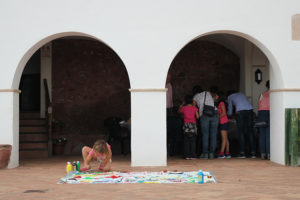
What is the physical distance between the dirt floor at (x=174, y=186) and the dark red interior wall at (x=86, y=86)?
153 inches

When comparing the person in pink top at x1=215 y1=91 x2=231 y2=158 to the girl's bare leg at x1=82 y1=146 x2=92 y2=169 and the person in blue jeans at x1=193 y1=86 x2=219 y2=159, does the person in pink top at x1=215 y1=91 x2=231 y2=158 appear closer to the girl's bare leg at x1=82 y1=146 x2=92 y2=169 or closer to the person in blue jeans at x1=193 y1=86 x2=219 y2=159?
the person in blue jeans at x1=193 y1=86 x2=219 y2=159

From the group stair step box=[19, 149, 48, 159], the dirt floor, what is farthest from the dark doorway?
the dirt floor

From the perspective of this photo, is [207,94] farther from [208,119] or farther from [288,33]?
[288,33]

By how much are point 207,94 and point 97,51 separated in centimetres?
424

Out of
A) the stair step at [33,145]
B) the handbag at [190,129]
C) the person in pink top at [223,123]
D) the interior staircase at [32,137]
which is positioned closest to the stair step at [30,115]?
the interior staircase at [32,137]

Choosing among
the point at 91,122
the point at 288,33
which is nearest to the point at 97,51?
the point at 91,122

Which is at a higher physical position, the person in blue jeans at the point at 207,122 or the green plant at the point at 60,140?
the person in blue jeans at the point at 207,122

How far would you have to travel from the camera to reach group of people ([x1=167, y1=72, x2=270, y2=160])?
9.71m

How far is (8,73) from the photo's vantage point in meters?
8.95

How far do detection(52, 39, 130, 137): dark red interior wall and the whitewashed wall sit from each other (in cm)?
367

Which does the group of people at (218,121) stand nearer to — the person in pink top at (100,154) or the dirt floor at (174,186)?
the dirt floor at (174,186)

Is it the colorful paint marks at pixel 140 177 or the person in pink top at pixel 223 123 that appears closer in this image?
the colorful paint marks at pixel 140 177

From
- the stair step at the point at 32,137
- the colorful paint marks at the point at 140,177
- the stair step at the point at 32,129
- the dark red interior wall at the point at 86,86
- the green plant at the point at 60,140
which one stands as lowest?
the colorful paint marks at the point at 140,177

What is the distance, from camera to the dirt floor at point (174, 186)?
5691 mm
